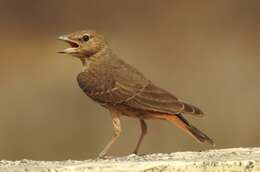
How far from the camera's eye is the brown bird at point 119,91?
10.2 m

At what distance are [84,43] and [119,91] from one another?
552 mm

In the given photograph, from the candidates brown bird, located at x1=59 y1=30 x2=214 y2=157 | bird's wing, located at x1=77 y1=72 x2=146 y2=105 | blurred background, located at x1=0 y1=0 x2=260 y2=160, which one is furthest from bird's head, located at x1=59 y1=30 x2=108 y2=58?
blurred background, located at x1=0 y1=0 x2=260 y2=160

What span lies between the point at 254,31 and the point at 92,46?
7.00 meters

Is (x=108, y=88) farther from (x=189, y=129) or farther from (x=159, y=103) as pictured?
(x=189, y=129)

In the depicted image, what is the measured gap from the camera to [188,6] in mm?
18625

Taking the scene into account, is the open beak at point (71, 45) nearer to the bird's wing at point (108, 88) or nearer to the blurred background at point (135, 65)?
the bird's wing at point (108, 88)

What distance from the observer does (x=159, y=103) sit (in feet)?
33.5

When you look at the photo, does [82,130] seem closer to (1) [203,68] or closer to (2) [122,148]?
(2) [122,148]

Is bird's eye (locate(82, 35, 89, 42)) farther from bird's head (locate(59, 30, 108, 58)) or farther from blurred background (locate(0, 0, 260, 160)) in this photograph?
blurred background (locate(0, 0, 260, 160))

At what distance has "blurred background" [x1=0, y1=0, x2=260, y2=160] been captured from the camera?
1538 centimetres

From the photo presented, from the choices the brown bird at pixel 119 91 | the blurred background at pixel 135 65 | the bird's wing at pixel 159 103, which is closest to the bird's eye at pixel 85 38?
the brown bird at pixel 119 91

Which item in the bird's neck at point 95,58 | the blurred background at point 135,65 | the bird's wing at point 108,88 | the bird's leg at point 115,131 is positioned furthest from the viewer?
the blurred background at point 135,65

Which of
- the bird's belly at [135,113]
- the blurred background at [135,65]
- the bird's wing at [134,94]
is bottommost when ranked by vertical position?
the bird's belly at [135,113]

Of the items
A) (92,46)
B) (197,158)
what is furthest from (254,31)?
(197,158)
